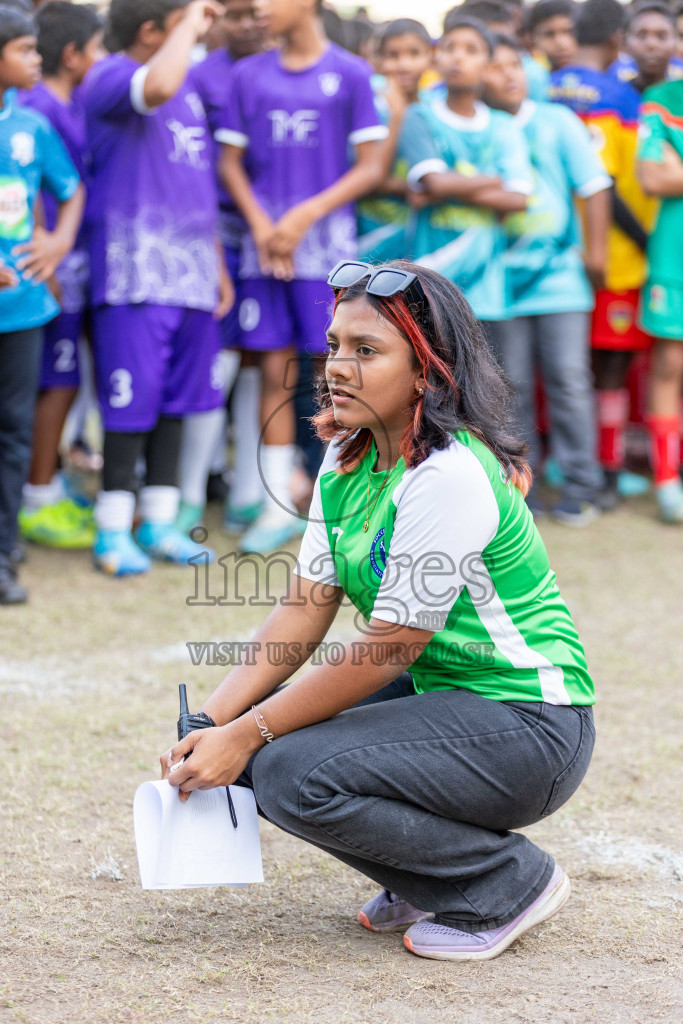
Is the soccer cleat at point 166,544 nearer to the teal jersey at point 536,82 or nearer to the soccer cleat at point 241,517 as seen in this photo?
the soccer cleat at point 241,517

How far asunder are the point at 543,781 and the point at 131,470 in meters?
2.80

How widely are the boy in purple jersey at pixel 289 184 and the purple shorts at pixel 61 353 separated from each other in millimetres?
696

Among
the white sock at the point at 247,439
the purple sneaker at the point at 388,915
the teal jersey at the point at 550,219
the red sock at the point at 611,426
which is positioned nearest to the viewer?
the purple sneaker at the point at 388,915

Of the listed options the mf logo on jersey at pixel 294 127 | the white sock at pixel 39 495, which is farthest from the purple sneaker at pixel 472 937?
the mf logo on jersey at pixel 294 127

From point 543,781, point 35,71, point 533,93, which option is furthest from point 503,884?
point 533,93

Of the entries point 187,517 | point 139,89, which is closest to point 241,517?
point 187,517

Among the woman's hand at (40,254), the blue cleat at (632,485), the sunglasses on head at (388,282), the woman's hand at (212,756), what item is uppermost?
the sunglasses on head at (388,282)

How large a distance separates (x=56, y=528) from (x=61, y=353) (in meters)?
0.72

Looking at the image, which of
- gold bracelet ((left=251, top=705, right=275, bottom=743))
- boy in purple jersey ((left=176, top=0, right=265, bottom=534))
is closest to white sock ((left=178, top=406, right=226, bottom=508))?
boy in purple jersey ((left=176, top=0, right=265, bottom=534))

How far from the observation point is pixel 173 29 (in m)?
4.46

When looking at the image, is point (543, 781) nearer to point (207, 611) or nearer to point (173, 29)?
point (207, 611)

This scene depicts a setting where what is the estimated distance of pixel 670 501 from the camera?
209 inches

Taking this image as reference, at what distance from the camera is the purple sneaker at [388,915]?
2.29 m

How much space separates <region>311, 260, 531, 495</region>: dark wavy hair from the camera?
6.99ft
